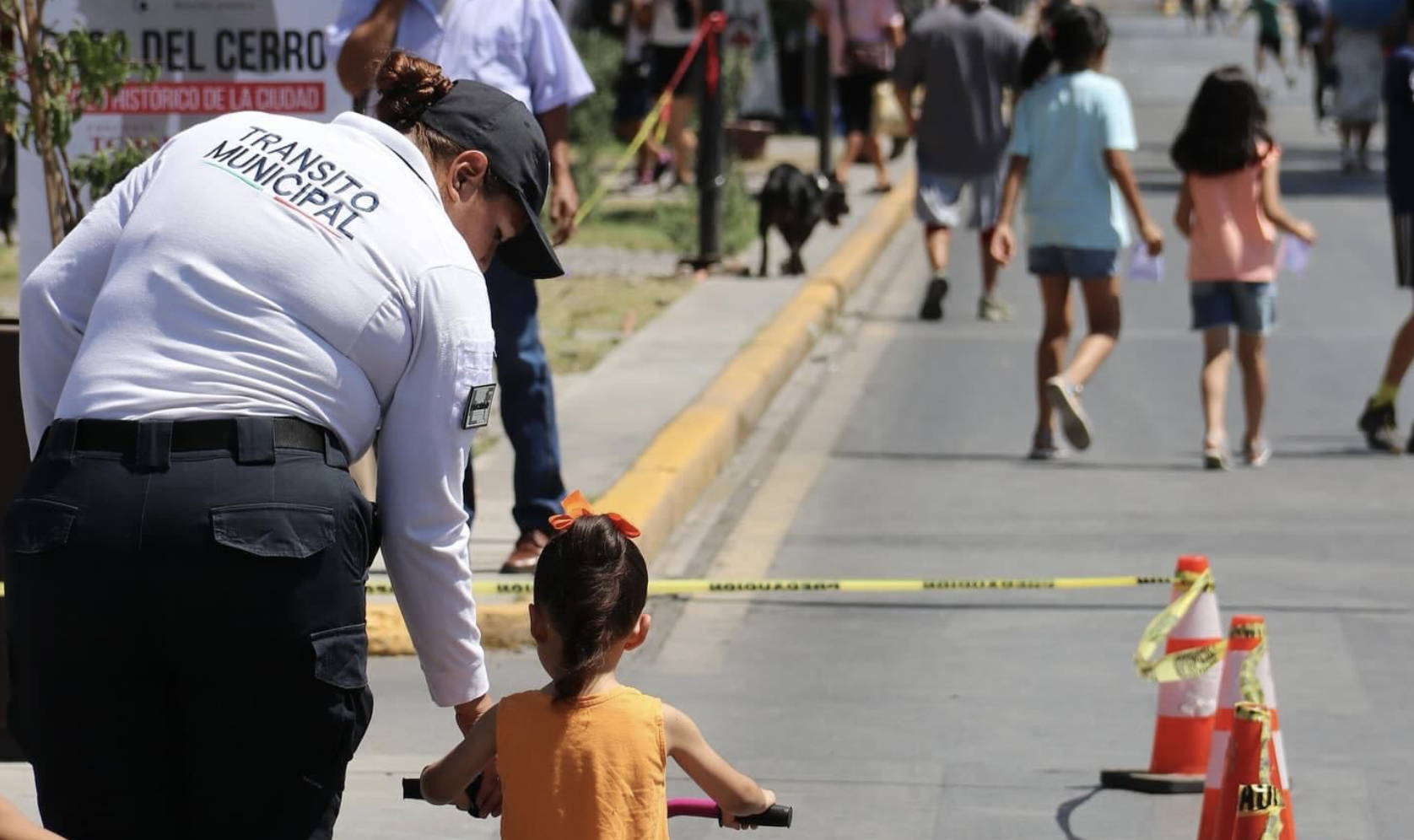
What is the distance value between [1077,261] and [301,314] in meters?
7.23

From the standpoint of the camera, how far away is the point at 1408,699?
6.37 metres

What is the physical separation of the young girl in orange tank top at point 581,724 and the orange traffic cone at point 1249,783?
1.49 m

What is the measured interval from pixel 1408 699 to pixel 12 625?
4273 mm

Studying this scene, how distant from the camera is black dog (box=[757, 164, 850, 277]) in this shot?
1491cm

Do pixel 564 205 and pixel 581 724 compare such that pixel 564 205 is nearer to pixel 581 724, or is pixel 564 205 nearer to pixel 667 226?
pixel 581 724

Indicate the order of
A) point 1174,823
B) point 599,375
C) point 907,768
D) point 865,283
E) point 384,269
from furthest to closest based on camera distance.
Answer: point 865,283, point 599,375, point 907,768, point 1174,823, point 384,269

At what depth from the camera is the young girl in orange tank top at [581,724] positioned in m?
3.41

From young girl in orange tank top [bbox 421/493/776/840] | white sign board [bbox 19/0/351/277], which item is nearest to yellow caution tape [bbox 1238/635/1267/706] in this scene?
young girl in orange tank top [bbox 421/493/776/840]

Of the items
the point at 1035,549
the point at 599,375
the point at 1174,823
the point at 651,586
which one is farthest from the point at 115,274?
the point at 599,375

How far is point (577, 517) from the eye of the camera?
3496 millimetres

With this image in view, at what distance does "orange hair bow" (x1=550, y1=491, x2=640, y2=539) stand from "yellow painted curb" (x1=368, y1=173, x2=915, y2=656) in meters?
1.18

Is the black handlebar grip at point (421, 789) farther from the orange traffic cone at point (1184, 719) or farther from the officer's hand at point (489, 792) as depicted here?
the orange traffic cone at point (1184, 719)

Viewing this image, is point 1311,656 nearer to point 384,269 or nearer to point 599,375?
point 384,269

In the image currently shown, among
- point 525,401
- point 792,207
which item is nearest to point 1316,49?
point 792,207
